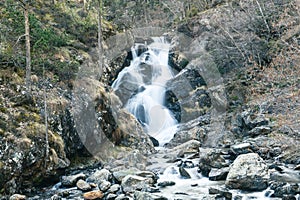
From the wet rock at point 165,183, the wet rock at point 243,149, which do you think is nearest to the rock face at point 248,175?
the wet rock at point 165,183

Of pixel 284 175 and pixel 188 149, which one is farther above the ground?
pixel 188 149

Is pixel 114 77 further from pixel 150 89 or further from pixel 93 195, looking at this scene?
pixel 93 195

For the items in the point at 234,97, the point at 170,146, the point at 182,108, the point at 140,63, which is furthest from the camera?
the point at 140,63

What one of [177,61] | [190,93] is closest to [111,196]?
[190,93]

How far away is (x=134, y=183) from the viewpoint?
11.7 m

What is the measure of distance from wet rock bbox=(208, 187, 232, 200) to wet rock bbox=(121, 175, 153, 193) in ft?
8.10

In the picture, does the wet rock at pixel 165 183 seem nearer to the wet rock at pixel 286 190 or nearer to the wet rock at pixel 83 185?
the wet rock at pixel 83 185

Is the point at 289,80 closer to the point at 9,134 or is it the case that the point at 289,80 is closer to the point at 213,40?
the point at 9,134

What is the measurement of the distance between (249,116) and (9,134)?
14509mm

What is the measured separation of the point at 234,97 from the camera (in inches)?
931

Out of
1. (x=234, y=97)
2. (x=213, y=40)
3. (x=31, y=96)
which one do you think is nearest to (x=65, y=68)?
(x=31, y=96)

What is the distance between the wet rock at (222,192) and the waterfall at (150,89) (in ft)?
38.9

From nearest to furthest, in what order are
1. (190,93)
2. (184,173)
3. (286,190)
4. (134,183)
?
(286,190) < (134,183) < (184,173) < (190,93)

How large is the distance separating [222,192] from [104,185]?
4468 millimetres
